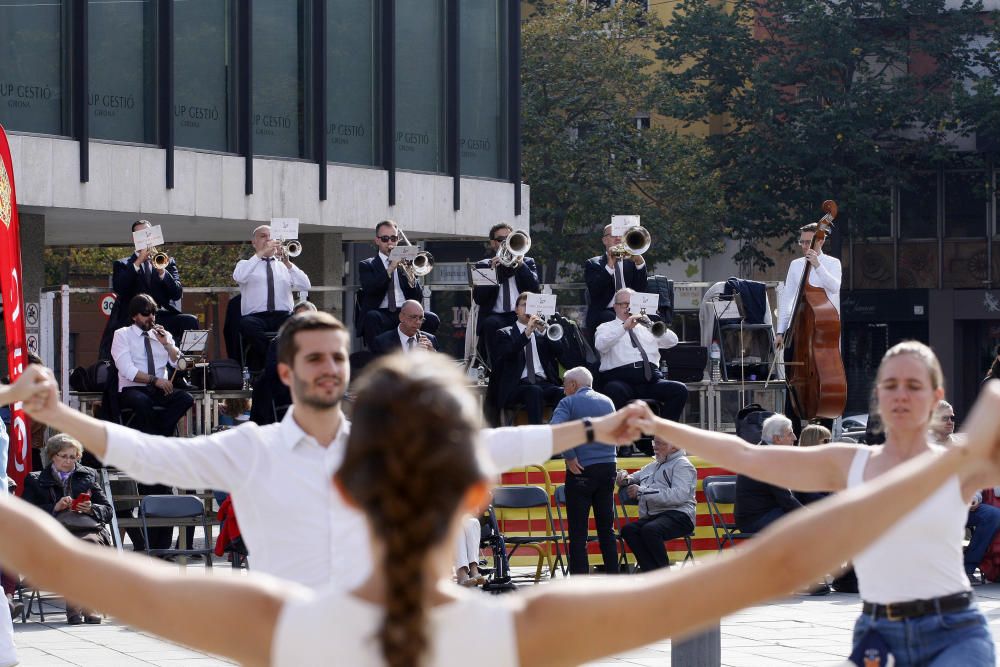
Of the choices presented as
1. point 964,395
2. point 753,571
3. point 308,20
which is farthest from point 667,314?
point 964,395

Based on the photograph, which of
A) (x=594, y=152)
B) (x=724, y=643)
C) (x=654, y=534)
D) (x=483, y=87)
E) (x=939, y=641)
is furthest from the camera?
(x=594, y=152)

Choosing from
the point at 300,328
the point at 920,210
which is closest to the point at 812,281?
the point at 300,328

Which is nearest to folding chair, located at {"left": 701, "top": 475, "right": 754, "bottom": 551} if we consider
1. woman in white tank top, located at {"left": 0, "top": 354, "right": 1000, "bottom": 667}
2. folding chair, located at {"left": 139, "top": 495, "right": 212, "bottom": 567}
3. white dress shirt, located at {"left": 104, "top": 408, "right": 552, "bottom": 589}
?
folding chair, located at {"left": 139, "top": 495, "right": 212, "bottom": 567}

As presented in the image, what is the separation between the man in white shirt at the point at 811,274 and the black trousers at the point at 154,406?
6183mm

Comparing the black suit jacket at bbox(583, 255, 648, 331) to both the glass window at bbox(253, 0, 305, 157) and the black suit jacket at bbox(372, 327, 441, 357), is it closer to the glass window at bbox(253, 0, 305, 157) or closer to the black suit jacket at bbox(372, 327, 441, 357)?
the black suit jacket at bbox(372, 327, 441, 357)

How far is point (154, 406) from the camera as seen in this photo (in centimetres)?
1639

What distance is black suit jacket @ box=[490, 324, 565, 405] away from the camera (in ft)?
56.6

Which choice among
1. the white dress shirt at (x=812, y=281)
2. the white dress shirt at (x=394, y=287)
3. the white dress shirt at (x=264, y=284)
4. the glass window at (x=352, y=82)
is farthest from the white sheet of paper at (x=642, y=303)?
the glass window at (x=352, y=82)

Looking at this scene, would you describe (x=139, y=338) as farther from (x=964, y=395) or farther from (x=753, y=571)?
(x=964, y=395)

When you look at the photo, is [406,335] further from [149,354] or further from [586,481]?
[586,481]

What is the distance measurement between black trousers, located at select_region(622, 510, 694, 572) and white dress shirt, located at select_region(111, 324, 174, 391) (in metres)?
5.03

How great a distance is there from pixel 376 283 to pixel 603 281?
7.82 feet

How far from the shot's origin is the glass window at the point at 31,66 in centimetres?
1983

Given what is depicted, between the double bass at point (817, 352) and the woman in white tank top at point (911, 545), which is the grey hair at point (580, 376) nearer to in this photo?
the double bass at point (817, 352)
